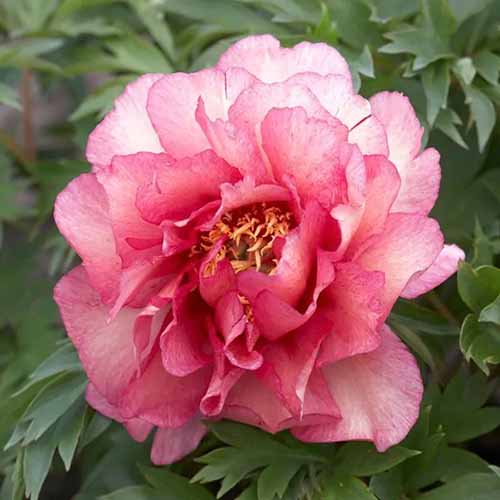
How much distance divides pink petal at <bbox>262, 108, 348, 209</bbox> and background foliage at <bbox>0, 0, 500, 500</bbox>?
134mm

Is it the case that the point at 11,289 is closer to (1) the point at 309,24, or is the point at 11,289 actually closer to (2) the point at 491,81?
(1) the point at 309,24

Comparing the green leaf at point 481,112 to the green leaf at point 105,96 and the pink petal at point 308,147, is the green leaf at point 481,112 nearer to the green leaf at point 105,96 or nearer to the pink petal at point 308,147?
the pink petal at point 308,147

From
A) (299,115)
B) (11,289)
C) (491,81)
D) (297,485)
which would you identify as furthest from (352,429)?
(11,289)

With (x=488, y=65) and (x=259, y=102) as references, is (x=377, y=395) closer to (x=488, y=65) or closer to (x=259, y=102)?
(x=259, y=102)

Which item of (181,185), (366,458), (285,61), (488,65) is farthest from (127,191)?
(488,65)

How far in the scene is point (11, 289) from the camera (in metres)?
1.03

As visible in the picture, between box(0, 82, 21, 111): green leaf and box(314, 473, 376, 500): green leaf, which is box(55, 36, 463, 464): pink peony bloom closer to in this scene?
box(314, 473, 376, 500): green leaf

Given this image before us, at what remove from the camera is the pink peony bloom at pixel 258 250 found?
1.94 feet

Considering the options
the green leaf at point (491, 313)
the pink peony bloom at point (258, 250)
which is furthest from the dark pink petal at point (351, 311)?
the green leaf at point (491, 313)

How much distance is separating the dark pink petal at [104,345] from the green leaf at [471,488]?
228mm

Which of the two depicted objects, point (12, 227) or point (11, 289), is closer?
point (11, 289)

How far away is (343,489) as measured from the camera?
67 cm

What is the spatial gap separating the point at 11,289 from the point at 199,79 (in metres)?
0.47

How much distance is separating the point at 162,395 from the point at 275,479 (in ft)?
0.34
